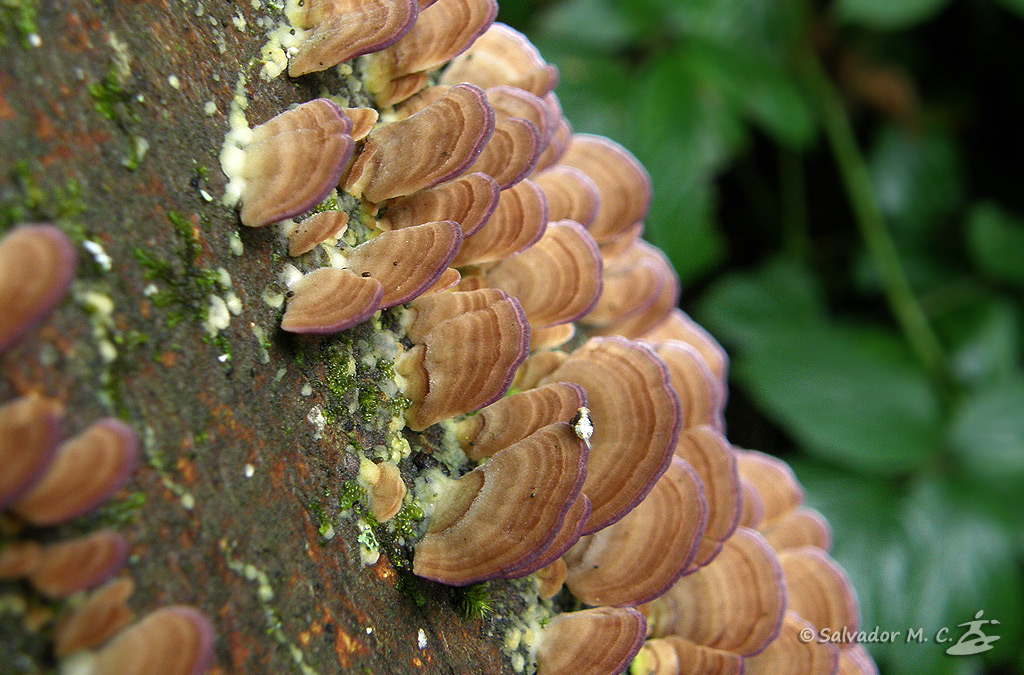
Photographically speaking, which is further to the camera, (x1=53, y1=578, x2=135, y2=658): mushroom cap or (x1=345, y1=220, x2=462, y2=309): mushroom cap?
(x1=345, y1=220, x2=462, y2=309): mushroom cap

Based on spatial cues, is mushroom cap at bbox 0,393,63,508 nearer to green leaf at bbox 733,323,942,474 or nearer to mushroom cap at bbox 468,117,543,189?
mushroom cap at bbox 468,117,543,189

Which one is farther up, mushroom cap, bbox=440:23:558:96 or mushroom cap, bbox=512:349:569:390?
mushroom cap, bbox=440:23:558:96

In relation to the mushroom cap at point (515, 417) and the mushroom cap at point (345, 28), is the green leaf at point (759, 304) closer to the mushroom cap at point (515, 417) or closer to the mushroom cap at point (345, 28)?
the mushroom cap at point (515, 417)

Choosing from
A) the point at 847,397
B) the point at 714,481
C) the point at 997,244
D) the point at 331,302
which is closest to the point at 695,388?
the point at 714,481

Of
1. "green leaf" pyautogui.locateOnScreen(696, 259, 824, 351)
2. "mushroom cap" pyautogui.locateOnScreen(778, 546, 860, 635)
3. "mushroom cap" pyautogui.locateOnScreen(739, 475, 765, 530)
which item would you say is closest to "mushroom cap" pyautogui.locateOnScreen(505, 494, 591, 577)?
"mushroom cap" pyautogui.locateOnScreen(739, 475, 765, 530)

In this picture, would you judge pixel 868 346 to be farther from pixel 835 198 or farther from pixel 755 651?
pixel 755 651
